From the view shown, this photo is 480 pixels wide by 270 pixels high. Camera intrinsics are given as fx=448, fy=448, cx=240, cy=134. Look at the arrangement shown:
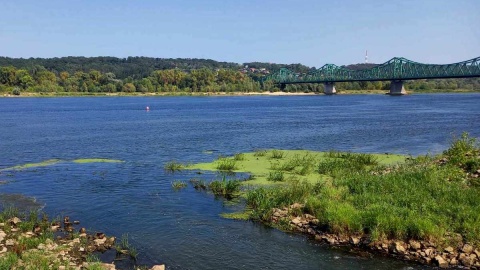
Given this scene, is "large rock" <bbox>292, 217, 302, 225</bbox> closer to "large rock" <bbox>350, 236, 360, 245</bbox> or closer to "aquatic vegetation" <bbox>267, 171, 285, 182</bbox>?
"large rock" <bbox>350, 236, 360, 245</bbox>

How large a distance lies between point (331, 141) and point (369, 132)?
10730 mm

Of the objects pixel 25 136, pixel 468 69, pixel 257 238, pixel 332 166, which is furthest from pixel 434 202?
pixel 468 69

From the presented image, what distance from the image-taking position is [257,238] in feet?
56.4

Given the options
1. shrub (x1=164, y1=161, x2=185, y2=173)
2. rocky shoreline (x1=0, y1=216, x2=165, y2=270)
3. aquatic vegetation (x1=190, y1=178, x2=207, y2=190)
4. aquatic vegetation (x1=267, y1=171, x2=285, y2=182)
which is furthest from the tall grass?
shrub (x1=164, y1=161, x2=185, y2=173)

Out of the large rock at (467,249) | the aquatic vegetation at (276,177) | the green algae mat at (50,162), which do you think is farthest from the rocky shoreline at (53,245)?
the green algae mat at (50,162)

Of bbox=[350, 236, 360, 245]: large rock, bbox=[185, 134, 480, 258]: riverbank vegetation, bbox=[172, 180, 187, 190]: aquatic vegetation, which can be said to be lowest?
bbox=[172, 180, 187, 190]: aquatic vegetation

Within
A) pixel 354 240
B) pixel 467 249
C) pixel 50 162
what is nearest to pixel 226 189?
pixel 354 240

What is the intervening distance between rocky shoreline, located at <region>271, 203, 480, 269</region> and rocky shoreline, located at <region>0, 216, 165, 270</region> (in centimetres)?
646

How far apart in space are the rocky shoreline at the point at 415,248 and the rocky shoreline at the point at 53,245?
6.46 m

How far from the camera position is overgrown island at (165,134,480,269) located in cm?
1501

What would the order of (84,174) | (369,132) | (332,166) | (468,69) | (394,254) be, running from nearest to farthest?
(394,254) → (332,166) → (84,174) → (369,132) → (468,69)

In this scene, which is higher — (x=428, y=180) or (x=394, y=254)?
(x=428, y=180)

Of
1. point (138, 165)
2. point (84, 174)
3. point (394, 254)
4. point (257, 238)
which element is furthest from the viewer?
point (138, 165)

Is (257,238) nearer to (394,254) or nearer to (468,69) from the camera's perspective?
(394,254)
